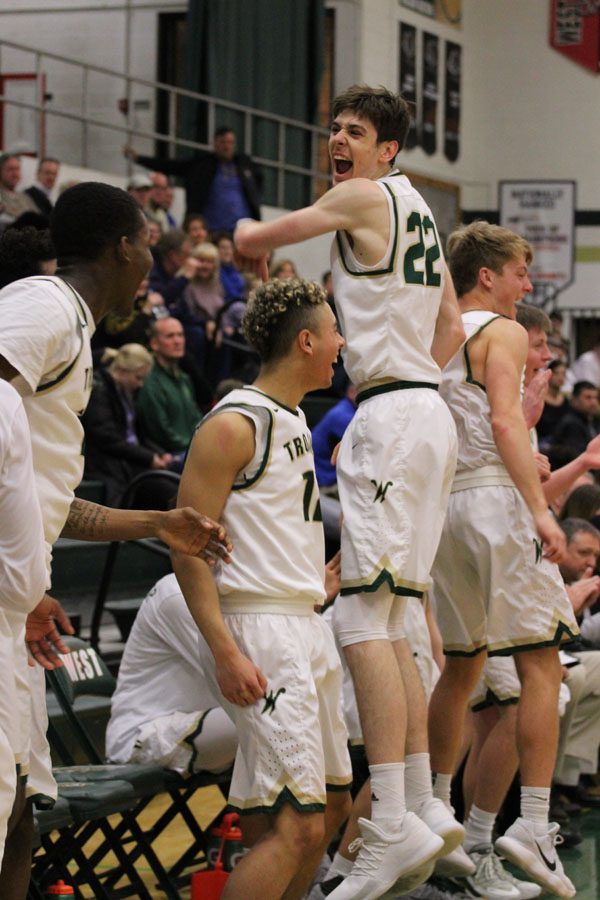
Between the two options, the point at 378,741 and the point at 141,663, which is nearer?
the point at 378,741

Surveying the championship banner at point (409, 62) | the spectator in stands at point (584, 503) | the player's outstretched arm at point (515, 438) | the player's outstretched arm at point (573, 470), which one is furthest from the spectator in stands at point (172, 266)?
A: the championship banner at point (409, 62)

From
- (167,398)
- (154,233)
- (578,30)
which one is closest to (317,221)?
(167,398)

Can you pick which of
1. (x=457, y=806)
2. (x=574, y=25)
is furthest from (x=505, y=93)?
(x=457, y=806)

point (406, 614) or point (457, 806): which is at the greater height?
point (406, 614)

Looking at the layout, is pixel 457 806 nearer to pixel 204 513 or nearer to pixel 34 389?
pixel 204 513

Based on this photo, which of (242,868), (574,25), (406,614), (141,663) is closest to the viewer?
(242,868)

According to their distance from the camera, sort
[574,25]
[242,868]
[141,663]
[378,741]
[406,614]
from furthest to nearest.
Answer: [574,25] < [141,663] < [406,614] < [378,741] < [242,868]

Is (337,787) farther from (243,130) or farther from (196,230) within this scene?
(243,130)

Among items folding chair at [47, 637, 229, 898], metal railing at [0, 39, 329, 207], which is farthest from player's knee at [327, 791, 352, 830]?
metal railing at [0, 39, 329, 207]

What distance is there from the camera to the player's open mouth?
4.19 meters

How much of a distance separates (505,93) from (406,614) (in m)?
18.2

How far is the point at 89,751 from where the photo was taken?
4770mm

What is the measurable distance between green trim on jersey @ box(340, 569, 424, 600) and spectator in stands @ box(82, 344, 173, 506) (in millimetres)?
4121

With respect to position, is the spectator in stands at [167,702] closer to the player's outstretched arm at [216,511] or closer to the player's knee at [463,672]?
the player's knee at [463,672]
